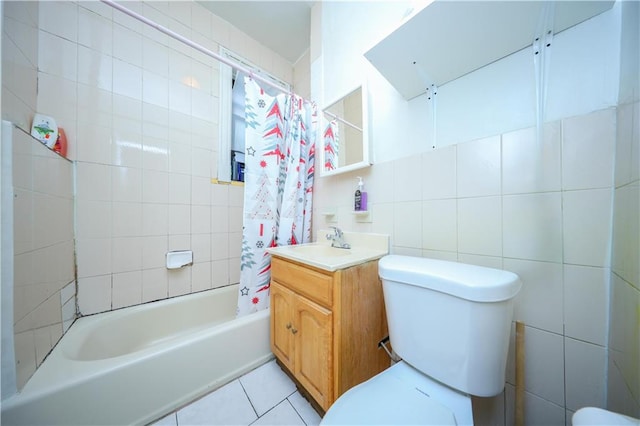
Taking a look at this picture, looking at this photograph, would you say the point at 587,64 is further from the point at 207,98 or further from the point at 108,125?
the point at 108,125

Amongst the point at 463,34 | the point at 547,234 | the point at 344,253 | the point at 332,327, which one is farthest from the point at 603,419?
the point at 463,34

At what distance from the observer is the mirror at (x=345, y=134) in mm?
1205

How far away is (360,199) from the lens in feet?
3.90

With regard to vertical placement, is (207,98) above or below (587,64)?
above

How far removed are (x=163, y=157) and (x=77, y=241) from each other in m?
0.73

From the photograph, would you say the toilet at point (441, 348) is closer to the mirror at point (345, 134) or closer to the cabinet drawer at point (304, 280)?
the cabinet drawer at point (304, 280)

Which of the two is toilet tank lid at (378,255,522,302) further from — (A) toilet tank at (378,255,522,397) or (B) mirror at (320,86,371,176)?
(B) mirror at (320,86,371,176)

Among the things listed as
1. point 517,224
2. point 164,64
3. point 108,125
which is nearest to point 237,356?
point 517,224

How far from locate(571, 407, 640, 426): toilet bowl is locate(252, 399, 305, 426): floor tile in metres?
1.00

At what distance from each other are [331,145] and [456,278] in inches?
45.0

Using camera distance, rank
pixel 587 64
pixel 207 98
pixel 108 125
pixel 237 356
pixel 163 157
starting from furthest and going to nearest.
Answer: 1. pixel 207 98
2. pixel 163 157
3. pixel 108 125
4. pixel 237 356
5. pixel 587 64

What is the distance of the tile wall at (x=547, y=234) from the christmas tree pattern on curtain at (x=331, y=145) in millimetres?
682

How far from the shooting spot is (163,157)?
148cm

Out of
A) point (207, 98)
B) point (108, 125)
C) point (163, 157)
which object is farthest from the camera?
point (207, 98)
